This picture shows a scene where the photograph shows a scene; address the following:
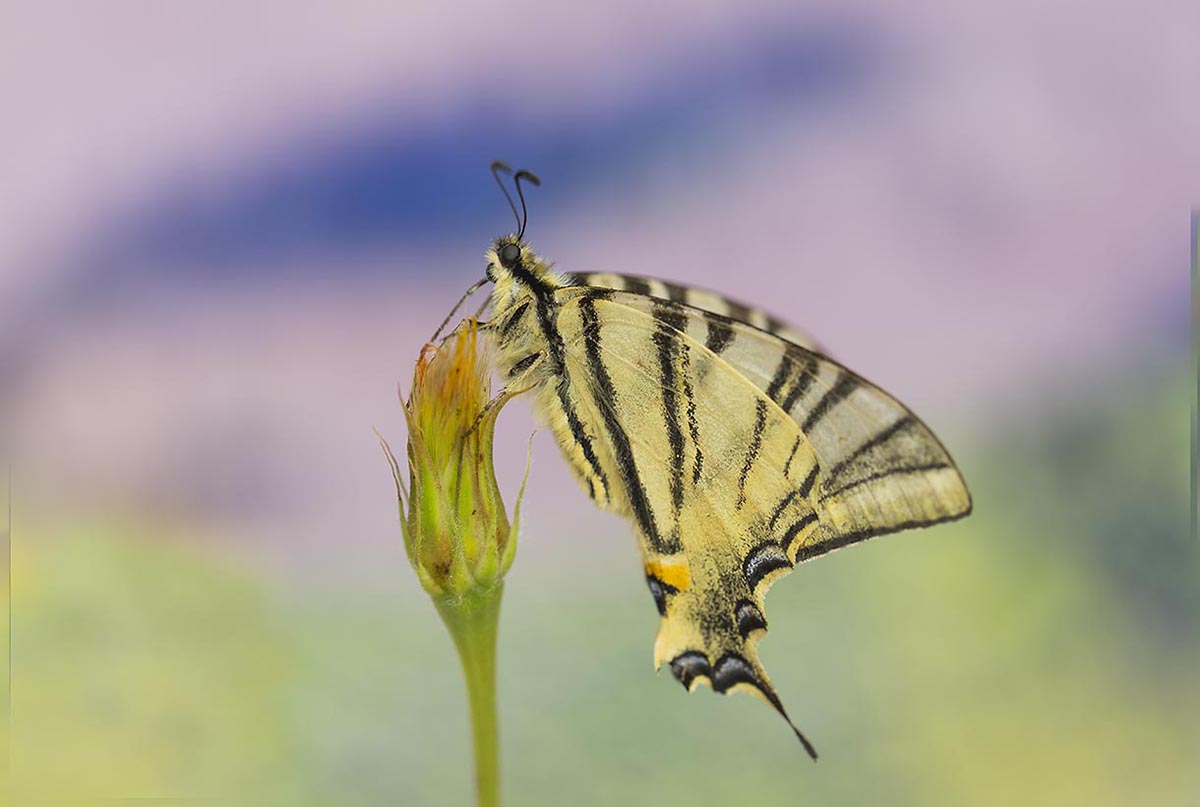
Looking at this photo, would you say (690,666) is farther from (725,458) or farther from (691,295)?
(691,295)

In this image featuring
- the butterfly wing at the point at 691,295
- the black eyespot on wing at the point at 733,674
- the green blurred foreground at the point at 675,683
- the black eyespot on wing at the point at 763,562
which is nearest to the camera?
the black eyespot on wing at the point at 733,674

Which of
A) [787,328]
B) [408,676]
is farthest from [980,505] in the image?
[787,328]

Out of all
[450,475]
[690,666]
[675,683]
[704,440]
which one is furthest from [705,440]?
[675,683]

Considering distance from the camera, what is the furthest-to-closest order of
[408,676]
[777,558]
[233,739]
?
[408,676] → [233,739] → [777,558]

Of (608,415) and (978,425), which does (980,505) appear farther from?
(608,415)

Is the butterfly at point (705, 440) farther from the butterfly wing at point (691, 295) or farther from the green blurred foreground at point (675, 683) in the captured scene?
the green blurred foreground at point (675, 683)

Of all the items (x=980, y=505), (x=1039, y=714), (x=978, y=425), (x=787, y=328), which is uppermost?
(x=978, y=425)

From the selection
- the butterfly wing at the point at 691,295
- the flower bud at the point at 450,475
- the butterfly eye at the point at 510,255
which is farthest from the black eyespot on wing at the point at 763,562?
the butterfly eye at the point at 510,255
